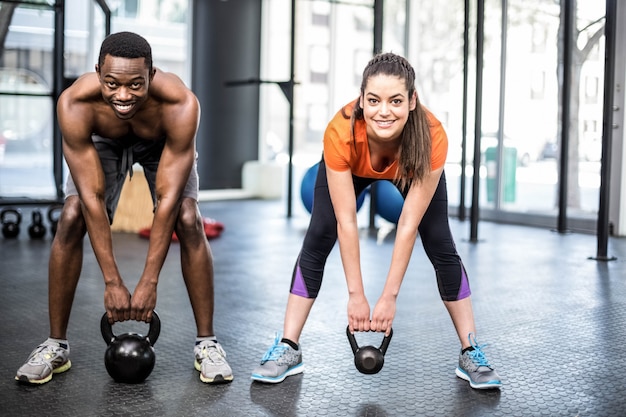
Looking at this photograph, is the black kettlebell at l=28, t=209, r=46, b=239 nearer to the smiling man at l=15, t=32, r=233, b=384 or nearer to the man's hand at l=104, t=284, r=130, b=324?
the smiling man at l=15, t=32, r=233, b=384

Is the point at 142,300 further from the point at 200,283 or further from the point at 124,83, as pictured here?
the point at 124,83

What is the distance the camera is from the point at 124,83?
6.03ft

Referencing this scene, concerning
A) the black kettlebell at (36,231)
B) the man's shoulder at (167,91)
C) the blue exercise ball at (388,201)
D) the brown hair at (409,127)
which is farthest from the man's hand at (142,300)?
the blue exercise ball at (388,201)

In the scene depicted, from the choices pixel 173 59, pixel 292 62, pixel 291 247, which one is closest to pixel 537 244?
pixel 291 247

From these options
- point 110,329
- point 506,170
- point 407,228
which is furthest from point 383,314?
point 506,170

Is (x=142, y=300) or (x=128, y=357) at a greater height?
(x=142, y=300)

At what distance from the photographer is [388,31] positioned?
24.7 ft

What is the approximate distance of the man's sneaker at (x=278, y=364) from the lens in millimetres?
2016

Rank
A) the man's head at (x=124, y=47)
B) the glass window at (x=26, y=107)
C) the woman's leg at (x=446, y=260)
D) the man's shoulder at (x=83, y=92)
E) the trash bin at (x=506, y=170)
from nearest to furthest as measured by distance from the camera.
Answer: the man's head at (x=124, y=47), the man's shoulder at (x=83, y=92), the woman's leg at (x=446, y=260), the trash bin at (x=506, y=170), the glass window at (x=26, y=107)

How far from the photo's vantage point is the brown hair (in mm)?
1864

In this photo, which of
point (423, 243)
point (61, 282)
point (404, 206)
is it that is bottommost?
point (61, 282)

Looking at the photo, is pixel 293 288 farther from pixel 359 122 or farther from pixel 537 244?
pixel 537 244

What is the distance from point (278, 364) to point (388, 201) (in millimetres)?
3182

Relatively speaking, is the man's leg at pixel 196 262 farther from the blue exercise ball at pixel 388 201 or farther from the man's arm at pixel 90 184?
the blue exercise ball at pixel 388 201
